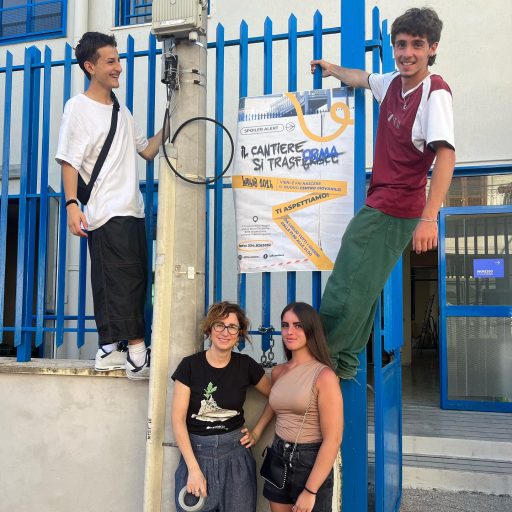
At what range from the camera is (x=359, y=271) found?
3039 mm

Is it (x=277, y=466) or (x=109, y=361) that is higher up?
(x=109, y=361)

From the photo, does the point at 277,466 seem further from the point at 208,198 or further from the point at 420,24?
the point at 420,24

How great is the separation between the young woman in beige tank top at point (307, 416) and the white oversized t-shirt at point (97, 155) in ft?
4.14

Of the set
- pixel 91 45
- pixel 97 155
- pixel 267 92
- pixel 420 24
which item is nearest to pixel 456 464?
pixel 267 92

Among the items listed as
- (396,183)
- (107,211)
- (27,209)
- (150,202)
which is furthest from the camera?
(27,209)

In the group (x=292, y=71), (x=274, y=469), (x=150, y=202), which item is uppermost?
(x=292, y=71)

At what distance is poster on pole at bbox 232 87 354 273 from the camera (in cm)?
344

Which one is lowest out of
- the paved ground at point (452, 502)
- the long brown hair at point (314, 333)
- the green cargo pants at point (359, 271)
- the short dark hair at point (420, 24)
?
the paved ground at point (452, 502)

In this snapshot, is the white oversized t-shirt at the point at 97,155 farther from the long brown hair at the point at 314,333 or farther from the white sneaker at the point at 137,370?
the long brown hair at the point at 314,333

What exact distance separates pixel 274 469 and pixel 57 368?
1597 millimetres

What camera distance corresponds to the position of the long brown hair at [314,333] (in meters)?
2.97

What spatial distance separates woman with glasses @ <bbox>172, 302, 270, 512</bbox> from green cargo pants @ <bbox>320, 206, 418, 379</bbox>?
0.50 metres

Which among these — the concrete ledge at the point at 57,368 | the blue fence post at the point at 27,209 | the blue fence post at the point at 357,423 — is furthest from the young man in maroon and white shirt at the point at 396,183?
the blue fence post at the point at 27,209

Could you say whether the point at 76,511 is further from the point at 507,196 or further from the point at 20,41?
the point at 20,41
